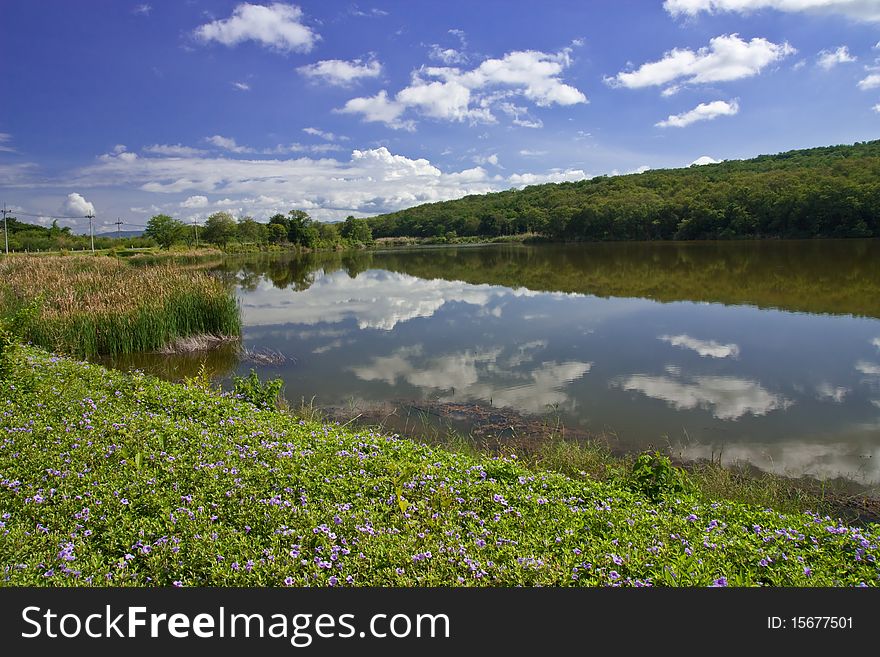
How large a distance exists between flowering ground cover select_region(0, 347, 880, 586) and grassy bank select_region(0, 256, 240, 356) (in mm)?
8421

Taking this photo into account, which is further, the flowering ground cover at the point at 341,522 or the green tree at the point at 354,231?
the green tree at the point at 354,231

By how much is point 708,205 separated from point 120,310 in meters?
96.6

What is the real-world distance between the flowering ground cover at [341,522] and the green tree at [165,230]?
89.6 m

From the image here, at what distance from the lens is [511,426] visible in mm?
8867

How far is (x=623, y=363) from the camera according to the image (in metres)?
12.9

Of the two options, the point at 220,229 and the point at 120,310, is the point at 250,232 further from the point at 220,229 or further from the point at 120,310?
the point at 120,310

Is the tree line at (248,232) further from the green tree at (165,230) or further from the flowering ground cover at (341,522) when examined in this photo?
the flowering ground cover at (341,522)

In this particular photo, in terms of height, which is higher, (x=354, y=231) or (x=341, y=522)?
(x=354, y=231)

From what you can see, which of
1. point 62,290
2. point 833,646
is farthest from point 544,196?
point 833,646

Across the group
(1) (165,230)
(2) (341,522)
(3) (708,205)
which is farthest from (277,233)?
(2) (341,522)

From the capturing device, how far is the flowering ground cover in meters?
3.67

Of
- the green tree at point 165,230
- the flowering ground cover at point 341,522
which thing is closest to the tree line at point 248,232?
the green tree at point 165,230

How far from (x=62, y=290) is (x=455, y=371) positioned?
40.6 ft

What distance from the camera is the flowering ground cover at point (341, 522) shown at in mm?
3670
